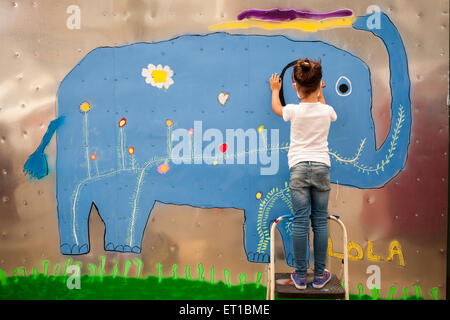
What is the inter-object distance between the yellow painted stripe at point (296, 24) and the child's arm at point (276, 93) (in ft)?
1.15

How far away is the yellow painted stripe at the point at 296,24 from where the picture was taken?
3033mm

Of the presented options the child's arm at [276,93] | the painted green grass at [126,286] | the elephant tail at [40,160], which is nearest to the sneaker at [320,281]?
the painted green grass at [126,286]

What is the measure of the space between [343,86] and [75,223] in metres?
2.16

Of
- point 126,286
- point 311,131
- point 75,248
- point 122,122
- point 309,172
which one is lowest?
point 126,286

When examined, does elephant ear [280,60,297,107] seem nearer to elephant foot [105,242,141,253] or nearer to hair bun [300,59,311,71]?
hair bun [300,59,311,71]

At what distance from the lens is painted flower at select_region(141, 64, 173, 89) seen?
3086 millimetres

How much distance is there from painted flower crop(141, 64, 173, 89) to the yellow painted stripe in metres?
0.44

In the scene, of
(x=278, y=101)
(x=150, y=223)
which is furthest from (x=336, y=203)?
(x=150, y=223)

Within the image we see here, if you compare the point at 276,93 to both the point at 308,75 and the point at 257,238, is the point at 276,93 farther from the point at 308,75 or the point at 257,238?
the point at 257,238

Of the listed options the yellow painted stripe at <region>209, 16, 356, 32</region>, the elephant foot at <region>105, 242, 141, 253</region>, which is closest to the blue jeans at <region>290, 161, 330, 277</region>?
the yellow painted stripe at <region>209, 16, 356, 32</region>

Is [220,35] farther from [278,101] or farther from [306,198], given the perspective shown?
[306,198]

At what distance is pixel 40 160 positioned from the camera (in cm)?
314

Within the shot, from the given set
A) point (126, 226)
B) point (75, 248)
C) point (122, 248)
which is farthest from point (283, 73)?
point (75, 248)
